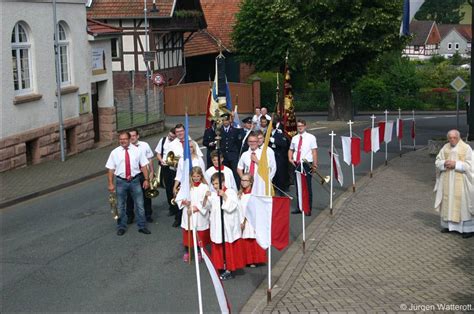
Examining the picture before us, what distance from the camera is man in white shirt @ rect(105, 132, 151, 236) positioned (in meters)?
13.0

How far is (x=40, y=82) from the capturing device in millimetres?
22125

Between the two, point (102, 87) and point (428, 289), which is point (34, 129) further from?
point (428, 289)

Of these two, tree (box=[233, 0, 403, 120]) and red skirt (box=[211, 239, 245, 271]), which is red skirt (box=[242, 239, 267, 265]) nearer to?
red skirt (box=[211, 239, 245, 271])

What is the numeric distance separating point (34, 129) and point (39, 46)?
2.43m

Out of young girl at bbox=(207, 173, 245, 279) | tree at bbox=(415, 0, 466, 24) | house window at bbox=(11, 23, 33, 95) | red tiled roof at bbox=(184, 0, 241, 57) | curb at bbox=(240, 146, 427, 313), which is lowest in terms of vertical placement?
curb at bbox=(240, 146, 427, 313)

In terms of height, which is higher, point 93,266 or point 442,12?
point 442,12

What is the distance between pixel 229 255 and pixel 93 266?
215 centimetres

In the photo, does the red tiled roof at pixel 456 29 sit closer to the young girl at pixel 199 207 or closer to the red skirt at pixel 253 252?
the red skirt at pixel 253 252

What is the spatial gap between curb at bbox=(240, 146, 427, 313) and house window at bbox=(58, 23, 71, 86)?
37.8 ft

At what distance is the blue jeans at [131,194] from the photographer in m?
13.1

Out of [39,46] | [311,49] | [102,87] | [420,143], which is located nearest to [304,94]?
[311,49]

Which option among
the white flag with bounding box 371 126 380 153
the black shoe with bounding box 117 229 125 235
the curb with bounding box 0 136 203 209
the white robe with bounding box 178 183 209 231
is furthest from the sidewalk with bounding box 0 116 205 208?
the white flag with bounding box 371 126 380 153

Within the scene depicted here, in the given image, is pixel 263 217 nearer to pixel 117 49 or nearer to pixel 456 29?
pixel 117 49

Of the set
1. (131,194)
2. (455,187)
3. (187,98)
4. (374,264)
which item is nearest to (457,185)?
(455,187)
